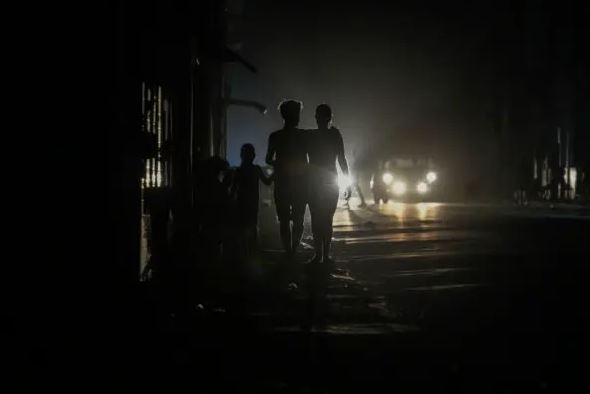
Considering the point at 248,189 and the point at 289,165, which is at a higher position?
the point at 289,165

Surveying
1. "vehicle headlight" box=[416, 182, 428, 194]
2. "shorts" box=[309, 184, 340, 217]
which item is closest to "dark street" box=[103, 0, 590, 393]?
"shorts" box=[309, 184, 340, 217]

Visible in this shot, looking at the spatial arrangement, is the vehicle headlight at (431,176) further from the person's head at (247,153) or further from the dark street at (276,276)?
the person's head at (247,153)

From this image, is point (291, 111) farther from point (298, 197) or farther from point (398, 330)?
point (398, 330)

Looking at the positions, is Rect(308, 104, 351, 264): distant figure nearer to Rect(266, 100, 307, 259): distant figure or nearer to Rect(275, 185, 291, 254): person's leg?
Rect(266, 100, 307, 259): distant figure

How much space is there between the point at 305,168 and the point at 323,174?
24 cm

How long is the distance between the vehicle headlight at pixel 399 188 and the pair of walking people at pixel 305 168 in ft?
133

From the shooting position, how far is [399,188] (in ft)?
170

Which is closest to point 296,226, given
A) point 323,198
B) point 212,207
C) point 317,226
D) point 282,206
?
point 317,226

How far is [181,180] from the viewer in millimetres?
11938

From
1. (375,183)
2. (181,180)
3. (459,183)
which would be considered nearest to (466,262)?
(181,180)

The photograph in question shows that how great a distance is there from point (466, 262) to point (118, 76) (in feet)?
19.0

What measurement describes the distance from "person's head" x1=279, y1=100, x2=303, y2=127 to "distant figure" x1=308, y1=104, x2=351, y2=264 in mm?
313

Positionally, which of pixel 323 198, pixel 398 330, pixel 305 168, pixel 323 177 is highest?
pixel 305 168

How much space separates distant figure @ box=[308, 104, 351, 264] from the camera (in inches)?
434
